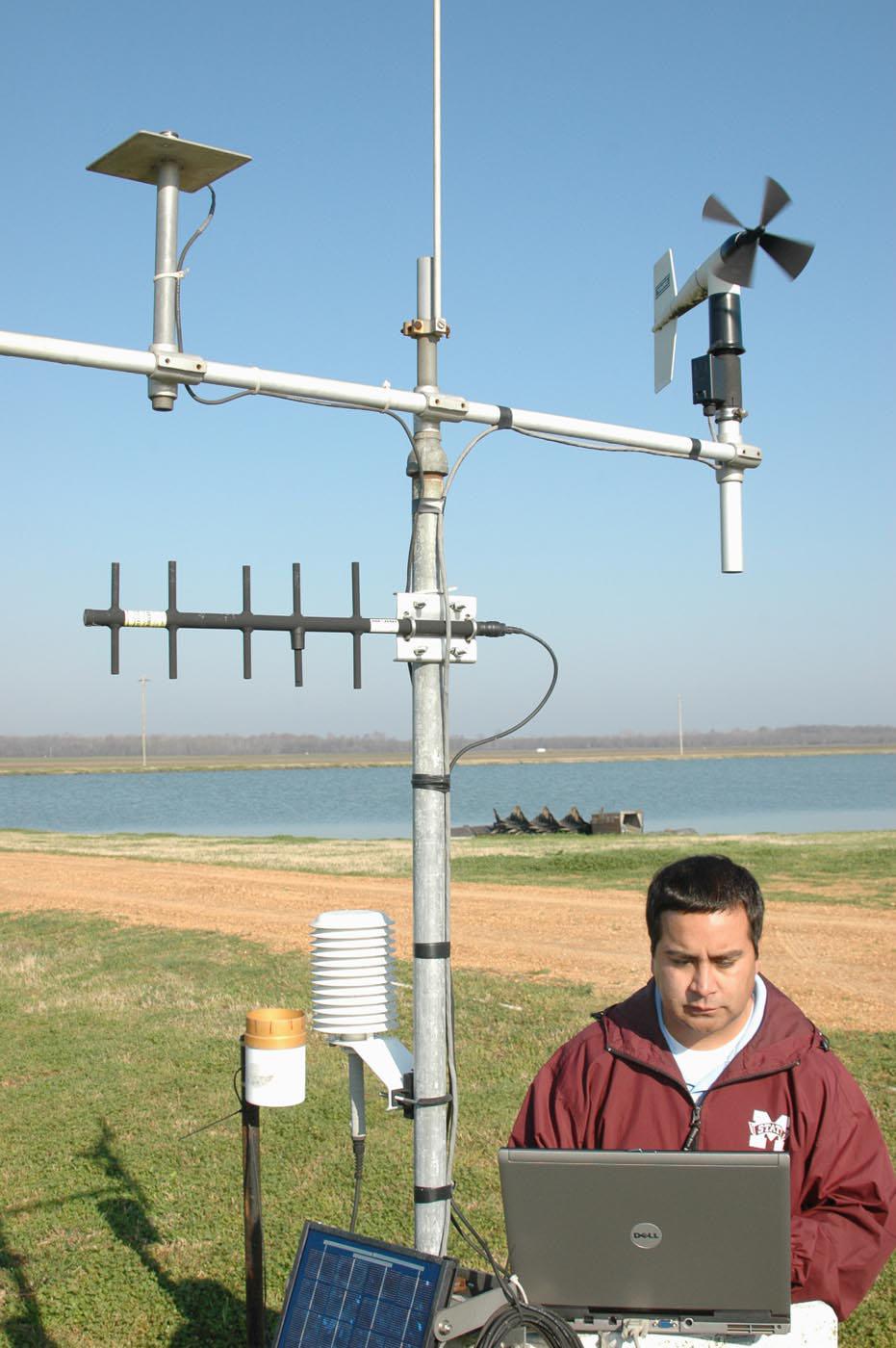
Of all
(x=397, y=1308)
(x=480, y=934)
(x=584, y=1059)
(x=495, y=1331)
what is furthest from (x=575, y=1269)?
(x=480, y=934)

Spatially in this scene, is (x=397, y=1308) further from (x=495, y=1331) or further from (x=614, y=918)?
(x=614, y=918)

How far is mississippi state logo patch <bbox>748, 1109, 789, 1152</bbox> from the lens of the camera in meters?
3.01

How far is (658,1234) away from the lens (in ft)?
8.80

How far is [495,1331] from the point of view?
2604 mm

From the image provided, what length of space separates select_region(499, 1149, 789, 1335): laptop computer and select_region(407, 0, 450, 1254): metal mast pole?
1.07 meters

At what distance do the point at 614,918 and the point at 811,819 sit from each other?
1219 inches

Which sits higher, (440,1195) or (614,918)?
(440,1195)

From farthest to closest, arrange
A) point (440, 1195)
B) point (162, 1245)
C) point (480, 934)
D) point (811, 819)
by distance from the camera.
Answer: point (811, 819), point (480, 934), point (162, 1245), point (440, 1195)

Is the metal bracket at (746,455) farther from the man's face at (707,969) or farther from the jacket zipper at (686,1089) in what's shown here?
the jacket zipper at (686,1089)

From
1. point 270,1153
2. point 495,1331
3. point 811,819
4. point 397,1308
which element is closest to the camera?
point 495,1331

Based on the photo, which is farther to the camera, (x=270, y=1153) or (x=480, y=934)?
(x=480, y=934)

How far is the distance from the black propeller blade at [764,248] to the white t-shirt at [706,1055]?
287 centimetres

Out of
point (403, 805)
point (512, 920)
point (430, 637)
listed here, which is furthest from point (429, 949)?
point (403, 805)

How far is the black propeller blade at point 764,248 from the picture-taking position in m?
4.89
